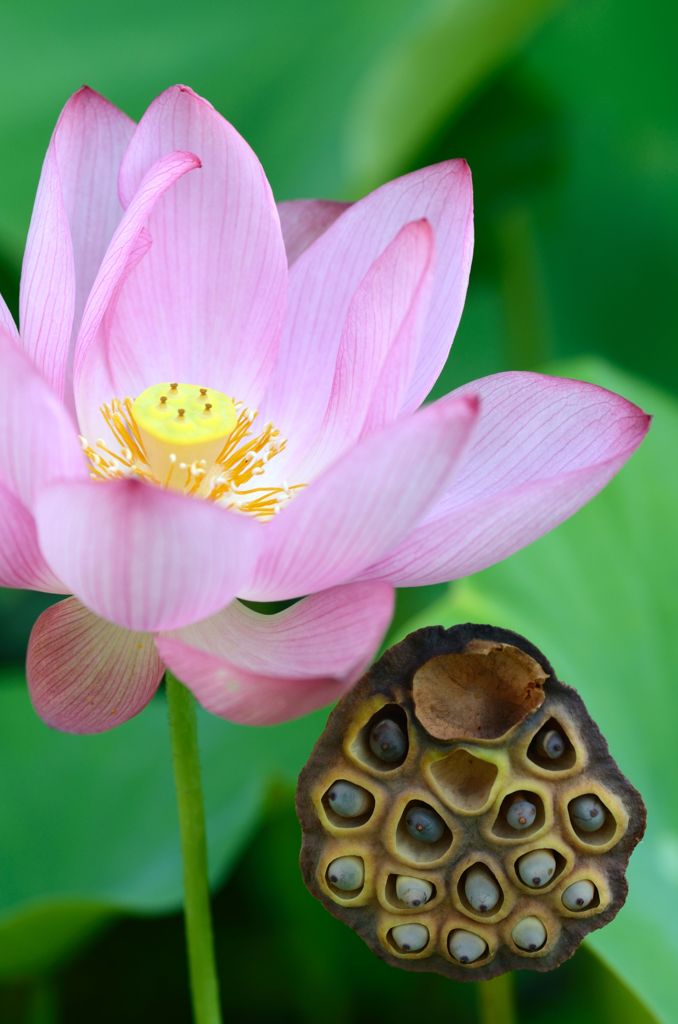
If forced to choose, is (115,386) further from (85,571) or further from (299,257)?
(85,571)

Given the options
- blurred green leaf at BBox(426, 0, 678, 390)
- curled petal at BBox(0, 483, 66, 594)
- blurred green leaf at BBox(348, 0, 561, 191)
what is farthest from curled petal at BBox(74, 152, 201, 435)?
blurred green leaf at BBox(426, 0, 678, 390)

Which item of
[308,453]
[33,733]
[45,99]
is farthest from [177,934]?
[45,99]

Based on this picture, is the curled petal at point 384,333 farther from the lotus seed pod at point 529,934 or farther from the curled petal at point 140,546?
the lotus seed pod at point 529,934

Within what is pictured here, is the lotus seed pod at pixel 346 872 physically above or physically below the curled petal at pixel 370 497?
below

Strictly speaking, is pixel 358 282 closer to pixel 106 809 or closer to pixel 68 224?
pixel 68 224

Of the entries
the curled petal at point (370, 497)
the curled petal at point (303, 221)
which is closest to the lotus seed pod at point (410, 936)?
the curled petal at point (370, 497)

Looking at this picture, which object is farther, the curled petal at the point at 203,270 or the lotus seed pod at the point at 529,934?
the curled petal at the point at 203,270
